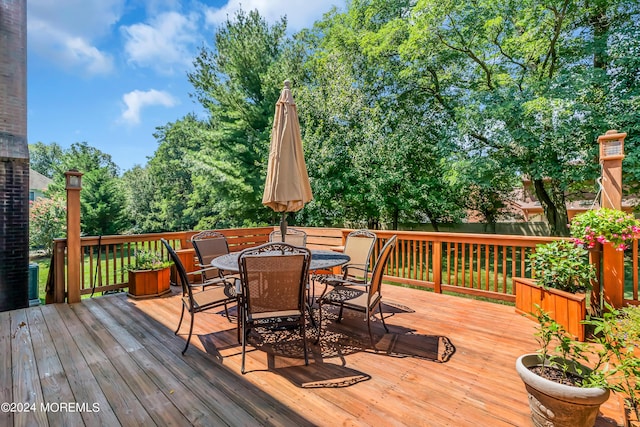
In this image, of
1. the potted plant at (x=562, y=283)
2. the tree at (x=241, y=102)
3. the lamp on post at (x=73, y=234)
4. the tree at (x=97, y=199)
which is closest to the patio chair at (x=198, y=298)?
the lamp on post at (x=73, y=234)

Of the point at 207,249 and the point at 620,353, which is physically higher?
the point at 207,249

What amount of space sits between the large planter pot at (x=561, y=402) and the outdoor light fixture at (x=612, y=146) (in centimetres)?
274

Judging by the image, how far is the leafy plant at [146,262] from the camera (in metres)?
4.88

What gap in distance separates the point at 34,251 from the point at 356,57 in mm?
17747

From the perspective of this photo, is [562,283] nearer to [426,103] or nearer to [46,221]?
[426,103]

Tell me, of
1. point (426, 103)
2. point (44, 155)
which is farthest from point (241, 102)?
point (44, 155)

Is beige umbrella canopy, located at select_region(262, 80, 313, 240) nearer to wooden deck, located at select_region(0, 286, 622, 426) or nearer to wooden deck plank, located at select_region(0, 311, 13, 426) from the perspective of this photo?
wooden deck, located at select_region(0, 286, 622, 426)

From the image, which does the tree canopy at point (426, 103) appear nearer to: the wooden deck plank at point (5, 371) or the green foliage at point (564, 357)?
the green foliage at point (564, 357)

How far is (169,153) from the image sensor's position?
968 inches

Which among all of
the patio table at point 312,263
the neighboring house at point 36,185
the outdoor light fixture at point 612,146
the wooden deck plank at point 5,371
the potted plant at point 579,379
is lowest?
the wooden deck plank at point 5,371

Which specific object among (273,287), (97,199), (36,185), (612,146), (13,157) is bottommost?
(273,287)

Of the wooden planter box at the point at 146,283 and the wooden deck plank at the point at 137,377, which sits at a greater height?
the wooden planter box at the point at 146,283

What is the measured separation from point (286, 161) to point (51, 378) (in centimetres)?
284

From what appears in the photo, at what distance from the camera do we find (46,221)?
44.5ft
